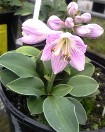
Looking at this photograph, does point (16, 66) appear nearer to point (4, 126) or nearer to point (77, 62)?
point (77, 62)

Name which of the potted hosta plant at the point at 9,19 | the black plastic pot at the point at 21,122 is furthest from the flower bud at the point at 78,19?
the potted hosta plant at the point at 9,19

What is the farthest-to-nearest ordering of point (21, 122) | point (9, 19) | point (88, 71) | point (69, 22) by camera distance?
point (9, 19) → point (88, 71) → point (21, 122) → point (69, 22)

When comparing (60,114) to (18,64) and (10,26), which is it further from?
(10,26)

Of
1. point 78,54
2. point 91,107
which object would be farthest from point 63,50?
point 91,107

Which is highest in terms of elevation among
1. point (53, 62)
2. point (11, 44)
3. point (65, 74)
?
point (53, 62)

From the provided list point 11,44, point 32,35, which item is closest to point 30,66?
point 32,35

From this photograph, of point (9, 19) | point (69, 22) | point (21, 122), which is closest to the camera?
point (69, 22)

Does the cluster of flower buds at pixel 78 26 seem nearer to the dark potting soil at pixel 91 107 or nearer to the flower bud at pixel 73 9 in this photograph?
the flower bud at pixel 73 9
